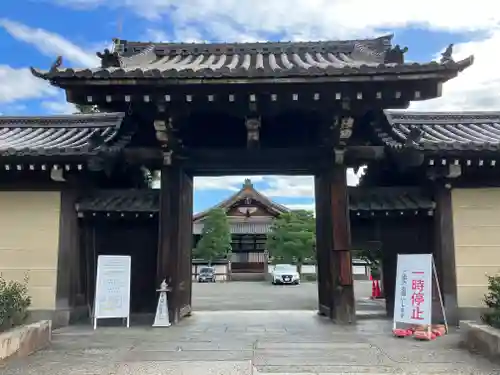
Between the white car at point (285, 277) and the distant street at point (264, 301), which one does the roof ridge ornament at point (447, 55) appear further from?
the white car at point (285, 277)

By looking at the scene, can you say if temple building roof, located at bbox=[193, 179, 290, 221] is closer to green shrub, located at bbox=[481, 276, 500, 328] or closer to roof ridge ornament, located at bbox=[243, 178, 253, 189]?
roof ridge ornament, located at bbox=[243, 178, 253, 189]

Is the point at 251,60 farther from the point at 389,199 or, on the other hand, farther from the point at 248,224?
the point at 248,224

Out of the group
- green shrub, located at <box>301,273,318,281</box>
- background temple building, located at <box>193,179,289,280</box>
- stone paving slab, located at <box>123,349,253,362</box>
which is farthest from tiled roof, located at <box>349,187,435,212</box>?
background temple building, located at <box>193,179,289,280</box>

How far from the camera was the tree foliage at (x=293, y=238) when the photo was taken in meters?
34.0

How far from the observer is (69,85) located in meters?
6.82

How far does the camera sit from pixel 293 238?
34.0 meters

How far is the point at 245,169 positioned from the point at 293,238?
85.6ft

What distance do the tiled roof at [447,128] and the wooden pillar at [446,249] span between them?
1.00m

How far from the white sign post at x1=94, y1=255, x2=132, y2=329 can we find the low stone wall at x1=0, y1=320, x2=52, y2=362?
146 centimetres

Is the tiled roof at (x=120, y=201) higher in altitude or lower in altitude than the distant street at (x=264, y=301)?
higher

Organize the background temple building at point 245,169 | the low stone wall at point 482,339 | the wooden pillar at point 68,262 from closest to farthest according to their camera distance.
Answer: the low stone wall at point 482,339, the background temple building at point 245,169, the wooden pillar at point 68,262

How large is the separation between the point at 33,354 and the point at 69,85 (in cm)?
368

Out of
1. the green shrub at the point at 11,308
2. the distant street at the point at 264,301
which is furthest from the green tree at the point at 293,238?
the green shrub at the point at 11,308

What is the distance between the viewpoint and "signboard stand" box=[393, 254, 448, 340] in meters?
6.60
